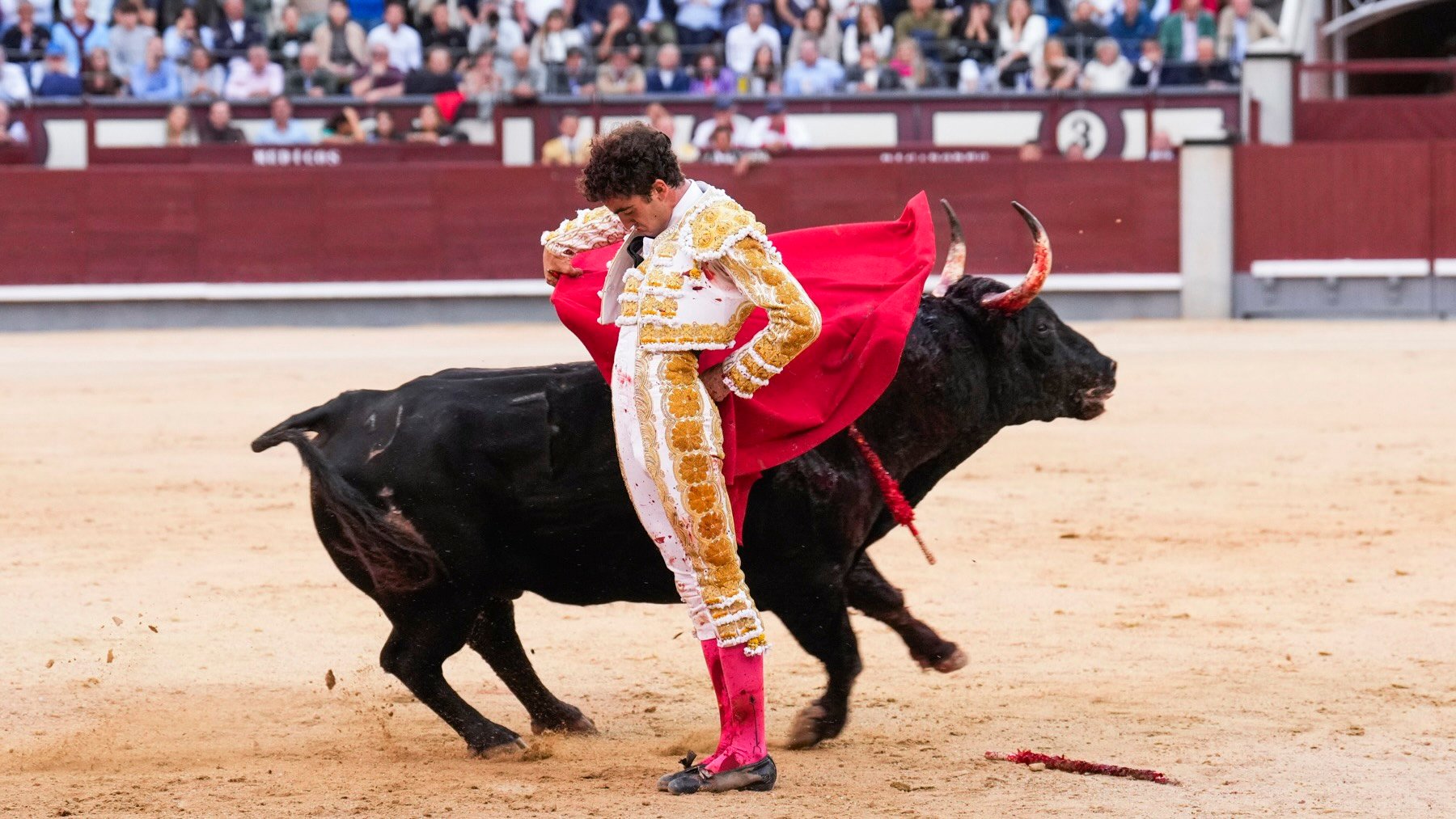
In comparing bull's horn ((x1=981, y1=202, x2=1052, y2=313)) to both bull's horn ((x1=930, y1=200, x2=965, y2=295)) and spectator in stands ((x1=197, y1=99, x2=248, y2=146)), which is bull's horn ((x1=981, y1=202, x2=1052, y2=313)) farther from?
spectator in stands ((x1=197, y1=99, x2=248, y2=146))

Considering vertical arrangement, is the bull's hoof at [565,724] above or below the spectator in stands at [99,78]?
below

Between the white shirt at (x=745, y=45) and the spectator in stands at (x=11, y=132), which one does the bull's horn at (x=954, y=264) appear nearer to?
the white shirt at (x=745, y=45)

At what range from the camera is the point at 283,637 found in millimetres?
4660

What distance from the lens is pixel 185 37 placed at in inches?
561

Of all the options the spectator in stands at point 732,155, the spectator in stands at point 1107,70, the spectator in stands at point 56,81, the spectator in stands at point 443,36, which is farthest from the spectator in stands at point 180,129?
the spectator in stands at point 1107,70

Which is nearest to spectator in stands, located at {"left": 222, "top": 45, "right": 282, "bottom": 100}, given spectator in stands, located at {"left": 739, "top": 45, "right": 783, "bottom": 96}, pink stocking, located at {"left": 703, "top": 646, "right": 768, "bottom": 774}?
spectator in stands, located at {"left": 739, "top": 45, "right": 783, "bottom": 96}

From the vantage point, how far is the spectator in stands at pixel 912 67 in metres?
13.6

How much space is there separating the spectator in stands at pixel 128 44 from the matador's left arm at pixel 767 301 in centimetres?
1214

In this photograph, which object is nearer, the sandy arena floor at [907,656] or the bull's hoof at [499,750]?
the sandy arena floor at [907,656]

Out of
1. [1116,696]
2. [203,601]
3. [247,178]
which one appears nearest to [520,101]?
[247,178]

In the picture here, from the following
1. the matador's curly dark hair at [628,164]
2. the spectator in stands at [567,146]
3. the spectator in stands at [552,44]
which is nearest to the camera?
the matador's curly dark hair at [628,164]

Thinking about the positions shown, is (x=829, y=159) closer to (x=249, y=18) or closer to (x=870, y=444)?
(x=249, y=18)

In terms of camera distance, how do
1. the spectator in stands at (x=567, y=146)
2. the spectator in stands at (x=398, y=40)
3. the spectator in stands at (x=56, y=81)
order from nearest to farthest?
the spectator in stands at (x=567, y=146) → the spectator in stands at (x=398, y=40) → the spectator in stands at (x=56, y=81)

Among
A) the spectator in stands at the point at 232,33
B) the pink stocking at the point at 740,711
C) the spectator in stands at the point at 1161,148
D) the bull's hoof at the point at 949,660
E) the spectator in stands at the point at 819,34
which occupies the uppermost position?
the spectator in stands at the point at 232,33
